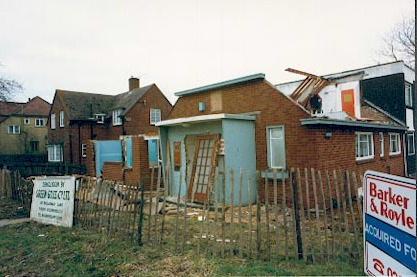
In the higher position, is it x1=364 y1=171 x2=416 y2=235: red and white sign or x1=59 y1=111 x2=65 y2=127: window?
x1=59 y1=111 x2=65 y2=127: window

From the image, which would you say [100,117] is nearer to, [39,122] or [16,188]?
[16,188]

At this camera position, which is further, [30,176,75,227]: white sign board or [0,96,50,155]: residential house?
[0,96,50,155]: residential house

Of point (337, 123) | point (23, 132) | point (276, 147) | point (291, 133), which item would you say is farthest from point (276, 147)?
point (23, 132)

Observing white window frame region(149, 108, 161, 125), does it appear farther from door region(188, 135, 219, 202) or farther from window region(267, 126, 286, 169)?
window region(267, 126, 286, 169)

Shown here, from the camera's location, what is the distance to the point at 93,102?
3350cm

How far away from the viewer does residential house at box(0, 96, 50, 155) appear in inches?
1754

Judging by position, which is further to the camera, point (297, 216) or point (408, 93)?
point (408, 93)

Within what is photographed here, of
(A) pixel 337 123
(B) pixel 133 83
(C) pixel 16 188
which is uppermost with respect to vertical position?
(B) pixel 133 83

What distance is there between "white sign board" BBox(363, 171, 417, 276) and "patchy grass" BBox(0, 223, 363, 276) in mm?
3378

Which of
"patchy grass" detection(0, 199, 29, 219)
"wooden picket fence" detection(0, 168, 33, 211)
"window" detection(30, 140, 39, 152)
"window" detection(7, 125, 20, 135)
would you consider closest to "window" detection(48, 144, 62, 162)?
"window" detection(30, 140, 39, 152)

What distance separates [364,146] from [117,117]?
22.5 m

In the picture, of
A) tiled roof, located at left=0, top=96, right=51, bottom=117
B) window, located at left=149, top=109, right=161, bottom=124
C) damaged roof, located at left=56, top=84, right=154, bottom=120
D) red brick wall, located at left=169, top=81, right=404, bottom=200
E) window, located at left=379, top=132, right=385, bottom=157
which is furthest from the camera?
tiled roof, located at left=0, top=96, right=51, bottom=117

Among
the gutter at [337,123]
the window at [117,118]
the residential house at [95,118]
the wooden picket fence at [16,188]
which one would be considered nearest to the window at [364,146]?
the gutter at [337,123]

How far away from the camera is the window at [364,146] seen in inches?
538
